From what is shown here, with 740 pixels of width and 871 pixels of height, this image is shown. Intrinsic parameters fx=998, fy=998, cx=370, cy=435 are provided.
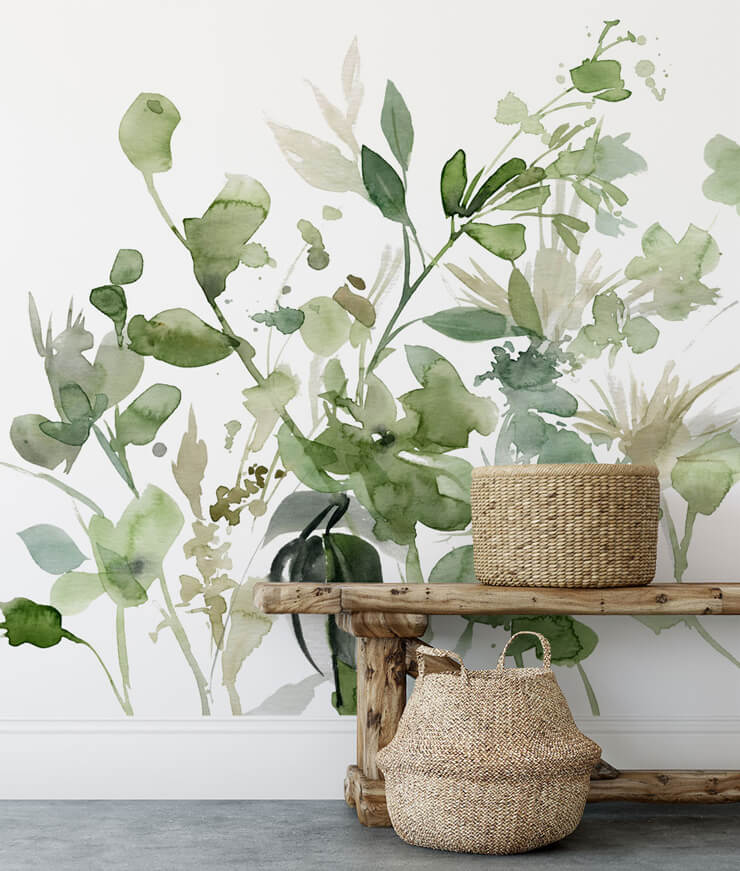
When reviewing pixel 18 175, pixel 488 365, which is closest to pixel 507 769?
pixel 488 365

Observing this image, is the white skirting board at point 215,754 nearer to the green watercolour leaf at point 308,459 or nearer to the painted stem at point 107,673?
the painted stem at point 107,673

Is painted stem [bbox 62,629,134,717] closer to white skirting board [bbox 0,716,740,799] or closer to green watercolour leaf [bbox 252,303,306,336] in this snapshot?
white skirting board [bbox 0,716,740,799]

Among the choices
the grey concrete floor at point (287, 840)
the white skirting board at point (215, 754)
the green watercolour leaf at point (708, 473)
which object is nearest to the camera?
the grey concrete floor at point (287, 840)

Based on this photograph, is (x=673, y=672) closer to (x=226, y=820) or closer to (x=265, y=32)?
(x=226, y=820)

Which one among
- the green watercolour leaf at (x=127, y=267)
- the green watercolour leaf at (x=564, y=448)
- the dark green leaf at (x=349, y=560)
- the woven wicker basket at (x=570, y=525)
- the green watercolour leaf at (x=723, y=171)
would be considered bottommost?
the dark green leaf at (x=349, y=560)

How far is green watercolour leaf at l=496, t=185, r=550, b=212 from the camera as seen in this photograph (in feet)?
8.42

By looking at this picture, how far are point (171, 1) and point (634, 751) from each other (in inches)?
87.9

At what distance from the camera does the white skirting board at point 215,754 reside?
244 cm

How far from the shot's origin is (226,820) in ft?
7.36

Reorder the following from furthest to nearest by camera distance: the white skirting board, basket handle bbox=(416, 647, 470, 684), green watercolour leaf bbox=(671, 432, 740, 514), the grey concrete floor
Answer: green watercolour leaf bbox=(671, 432, 740, 514) < the white skirting board < basket handle bbox=(416, 647, 470, 684) < the grey concrete floor

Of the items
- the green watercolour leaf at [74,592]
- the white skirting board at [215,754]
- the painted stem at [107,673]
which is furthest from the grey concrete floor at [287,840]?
the green watercolour leaf at [74,592]

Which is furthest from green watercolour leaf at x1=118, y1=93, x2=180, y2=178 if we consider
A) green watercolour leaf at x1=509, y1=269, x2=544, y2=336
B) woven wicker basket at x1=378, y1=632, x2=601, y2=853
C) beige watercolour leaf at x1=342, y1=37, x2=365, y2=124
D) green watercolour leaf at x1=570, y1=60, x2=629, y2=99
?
woven wicker basket at x1=378, y1=632, x2=601, y2=853

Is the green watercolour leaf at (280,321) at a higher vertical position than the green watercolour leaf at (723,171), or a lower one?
lower

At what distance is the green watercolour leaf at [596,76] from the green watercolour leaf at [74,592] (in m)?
1.76
